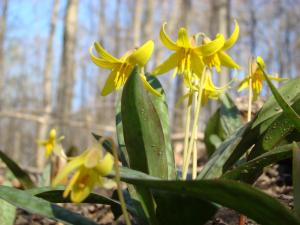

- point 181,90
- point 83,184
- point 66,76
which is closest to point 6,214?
point 83,184

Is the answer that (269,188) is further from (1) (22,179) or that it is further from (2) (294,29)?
(2) (294,29)

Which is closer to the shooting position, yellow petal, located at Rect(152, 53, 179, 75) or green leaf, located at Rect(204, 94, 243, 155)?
yellow petal, located at Rect(152, 53, 179, 75)

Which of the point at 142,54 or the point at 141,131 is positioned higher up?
the point at 142,54

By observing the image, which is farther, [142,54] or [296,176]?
[142,54]

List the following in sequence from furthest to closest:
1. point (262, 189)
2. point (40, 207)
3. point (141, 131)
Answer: point (262, 189)
point (141, 131)
point (40, 207)

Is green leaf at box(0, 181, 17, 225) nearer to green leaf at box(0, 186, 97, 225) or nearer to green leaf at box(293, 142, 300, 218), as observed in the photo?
green leaf at box(0, 186, 97, 225)

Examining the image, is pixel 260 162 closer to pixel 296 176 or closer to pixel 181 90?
pixel 296 176

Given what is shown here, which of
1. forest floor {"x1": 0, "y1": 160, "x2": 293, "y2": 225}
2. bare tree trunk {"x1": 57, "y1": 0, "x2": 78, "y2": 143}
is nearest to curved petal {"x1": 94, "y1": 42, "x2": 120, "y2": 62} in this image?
forest floor {"x1": 0, "y1": 160, "x2": 293, "y2": 225}
